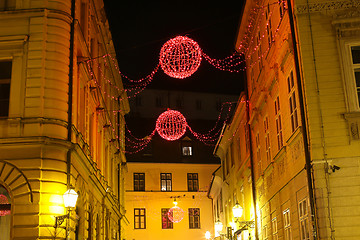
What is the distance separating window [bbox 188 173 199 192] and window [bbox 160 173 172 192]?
208 centimetres

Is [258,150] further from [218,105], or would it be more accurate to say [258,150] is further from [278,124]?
[218,105]

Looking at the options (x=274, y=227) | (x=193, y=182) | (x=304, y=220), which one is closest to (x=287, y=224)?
(x=274, y=227)

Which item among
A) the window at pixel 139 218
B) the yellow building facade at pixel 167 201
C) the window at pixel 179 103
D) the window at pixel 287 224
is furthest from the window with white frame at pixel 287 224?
the window at pixel 179 103

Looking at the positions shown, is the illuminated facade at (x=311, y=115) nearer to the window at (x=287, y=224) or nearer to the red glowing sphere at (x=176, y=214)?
the window at (x=287, y=224)

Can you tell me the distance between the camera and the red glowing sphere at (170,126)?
2522 cm

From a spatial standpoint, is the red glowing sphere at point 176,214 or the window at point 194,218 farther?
the window at point 194,218

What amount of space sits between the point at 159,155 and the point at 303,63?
134 ft

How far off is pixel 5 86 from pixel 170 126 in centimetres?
1029

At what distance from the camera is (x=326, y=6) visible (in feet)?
50.9

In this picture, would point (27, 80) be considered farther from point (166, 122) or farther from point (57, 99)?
point (166, 122)

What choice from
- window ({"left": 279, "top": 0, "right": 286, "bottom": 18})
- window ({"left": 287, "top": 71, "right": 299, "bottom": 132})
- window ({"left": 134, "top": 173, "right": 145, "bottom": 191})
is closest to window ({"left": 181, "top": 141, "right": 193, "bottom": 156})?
window ({"left": 134, "top": 173, "right": 145, "bottom": 191})

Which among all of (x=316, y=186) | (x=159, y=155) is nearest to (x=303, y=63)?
(x=316, y=186)

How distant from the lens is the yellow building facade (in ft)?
172

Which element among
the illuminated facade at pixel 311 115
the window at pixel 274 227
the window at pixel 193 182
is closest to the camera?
the illuminated facade at pixel 311 115
